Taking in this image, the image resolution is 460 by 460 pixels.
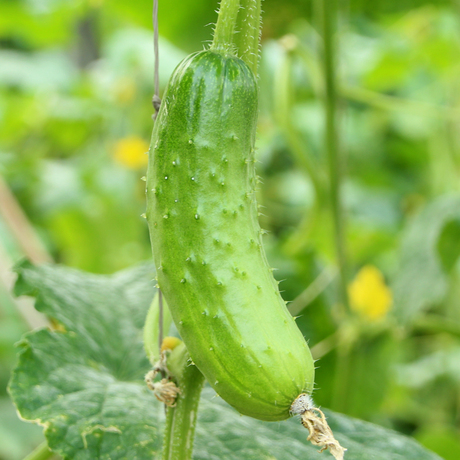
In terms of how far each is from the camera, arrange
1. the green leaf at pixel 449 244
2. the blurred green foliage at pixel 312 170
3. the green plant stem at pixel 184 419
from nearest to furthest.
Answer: the green plant stem at pixel 184 419
the green leaf at pixel 449 244
the blurred green foliage at pixel 312 170

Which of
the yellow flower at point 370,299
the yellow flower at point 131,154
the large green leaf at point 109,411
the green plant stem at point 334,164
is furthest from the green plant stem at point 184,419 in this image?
the yellow flower at point 131,154

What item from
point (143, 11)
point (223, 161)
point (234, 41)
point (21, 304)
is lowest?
point (21, 304)

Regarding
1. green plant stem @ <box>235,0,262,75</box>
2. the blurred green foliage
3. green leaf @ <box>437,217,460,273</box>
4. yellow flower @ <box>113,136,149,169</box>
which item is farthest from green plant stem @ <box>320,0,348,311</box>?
yellow flower @ <box>113,136,149,169</box>

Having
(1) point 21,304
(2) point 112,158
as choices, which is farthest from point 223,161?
(2) point 112,158

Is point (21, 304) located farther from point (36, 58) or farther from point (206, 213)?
point (36, 58)

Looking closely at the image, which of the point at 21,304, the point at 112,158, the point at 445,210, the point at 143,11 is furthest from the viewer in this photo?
the point at 112,158

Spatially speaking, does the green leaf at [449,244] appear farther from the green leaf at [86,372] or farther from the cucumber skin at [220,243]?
the cucumber skin at [220,243]

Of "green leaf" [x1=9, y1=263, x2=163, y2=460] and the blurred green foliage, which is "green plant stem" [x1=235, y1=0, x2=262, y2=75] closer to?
"green leaf" [x1=9, y1=263, x2=163, y2=460]

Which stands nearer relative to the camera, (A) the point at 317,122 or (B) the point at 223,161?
(B) the point at 223,161
